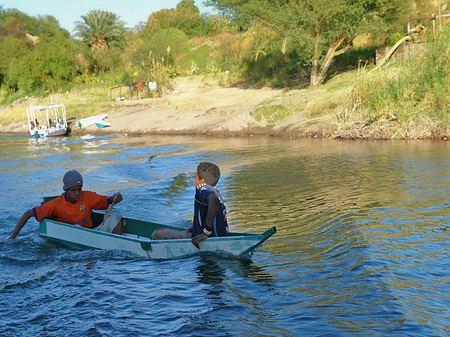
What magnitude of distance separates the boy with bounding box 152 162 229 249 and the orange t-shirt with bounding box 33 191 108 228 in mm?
2014

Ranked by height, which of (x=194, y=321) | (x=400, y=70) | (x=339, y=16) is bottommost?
(x=194, y=321)

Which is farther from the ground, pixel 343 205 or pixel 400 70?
pixel 400 70

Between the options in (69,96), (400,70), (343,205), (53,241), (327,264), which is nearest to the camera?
(327,264)

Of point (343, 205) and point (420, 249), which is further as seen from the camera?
point (343, 205)

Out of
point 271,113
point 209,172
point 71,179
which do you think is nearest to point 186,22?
point 271,113

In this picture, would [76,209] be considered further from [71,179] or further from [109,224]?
[71,179]

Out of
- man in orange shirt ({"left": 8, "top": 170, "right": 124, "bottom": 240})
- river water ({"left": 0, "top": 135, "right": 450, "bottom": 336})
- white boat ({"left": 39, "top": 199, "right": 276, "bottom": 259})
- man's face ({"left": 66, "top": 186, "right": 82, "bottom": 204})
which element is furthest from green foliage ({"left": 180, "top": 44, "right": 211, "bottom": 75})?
man's face ({"left": 66, "top": 186, "right": 82, "bottom": 204})

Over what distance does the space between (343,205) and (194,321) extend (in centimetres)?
541

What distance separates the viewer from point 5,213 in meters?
12.0

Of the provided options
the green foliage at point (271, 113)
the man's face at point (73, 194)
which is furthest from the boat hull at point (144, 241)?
the green foliage at point (271, 113)

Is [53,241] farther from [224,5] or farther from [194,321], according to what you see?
[224,5]

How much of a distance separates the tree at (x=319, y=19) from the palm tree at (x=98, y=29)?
25.8m

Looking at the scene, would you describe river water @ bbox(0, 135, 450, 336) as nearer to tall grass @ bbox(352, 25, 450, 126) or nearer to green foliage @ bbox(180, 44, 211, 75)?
tall grass @ bbox(352, 25, 450, 126)

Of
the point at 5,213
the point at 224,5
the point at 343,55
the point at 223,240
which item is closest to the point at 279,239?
the point at 223,240
